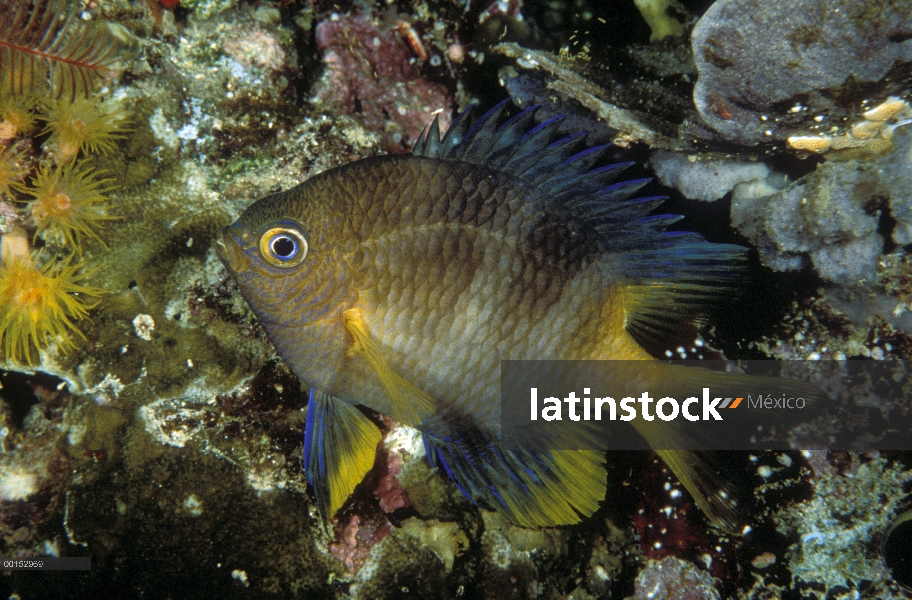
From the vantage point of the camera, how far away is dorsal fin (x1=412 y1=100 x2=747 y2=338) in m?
2.18

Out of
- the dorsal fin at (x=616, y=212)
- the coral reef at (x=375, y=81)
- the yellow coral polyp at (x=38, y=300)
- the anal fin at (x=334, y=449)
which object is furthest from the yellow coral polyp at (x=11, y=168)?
the dorsal fin at (x=616, y=212)

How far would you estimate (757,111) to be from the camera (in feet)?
8.33

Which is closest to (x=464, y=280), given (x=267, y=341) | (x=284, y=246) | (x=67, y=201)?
(x=284, y=246)

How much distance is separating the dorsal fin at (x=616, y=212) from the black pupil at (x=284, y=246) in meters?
0.74

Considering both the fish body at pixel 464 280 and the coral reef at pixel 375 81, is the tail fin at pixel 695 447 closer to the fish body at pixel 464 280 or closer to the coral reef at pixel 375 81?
the fish body at pixel 464 280

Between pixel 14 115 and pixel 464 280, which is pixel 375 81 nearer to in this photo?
pixel 464 280

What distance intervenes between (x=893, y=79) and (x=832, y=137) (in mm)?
367

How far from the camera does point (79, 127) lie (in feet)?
9.23

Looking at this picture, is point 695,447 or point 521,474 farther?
point 521,474

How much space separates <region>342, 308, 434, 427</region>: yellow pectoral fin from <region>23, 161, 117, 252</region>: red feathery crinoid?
6.39 ft

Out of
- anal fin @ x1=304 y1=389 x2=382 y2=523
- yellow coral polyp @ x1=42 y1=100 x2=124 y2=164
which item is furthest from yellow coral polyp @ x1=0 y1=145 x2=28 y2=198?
anal fin @ x1=304 y1=389 x2=382 y2=523

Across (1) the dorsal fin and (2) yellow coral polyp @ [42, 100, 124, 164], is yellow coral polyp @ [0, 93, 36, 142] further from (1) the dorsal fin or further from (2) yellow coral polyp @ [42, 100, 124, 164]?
(1) the dorsal fin

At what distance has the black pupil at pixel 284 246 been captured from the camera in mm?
2035

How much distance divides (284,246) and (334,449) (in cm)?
106
